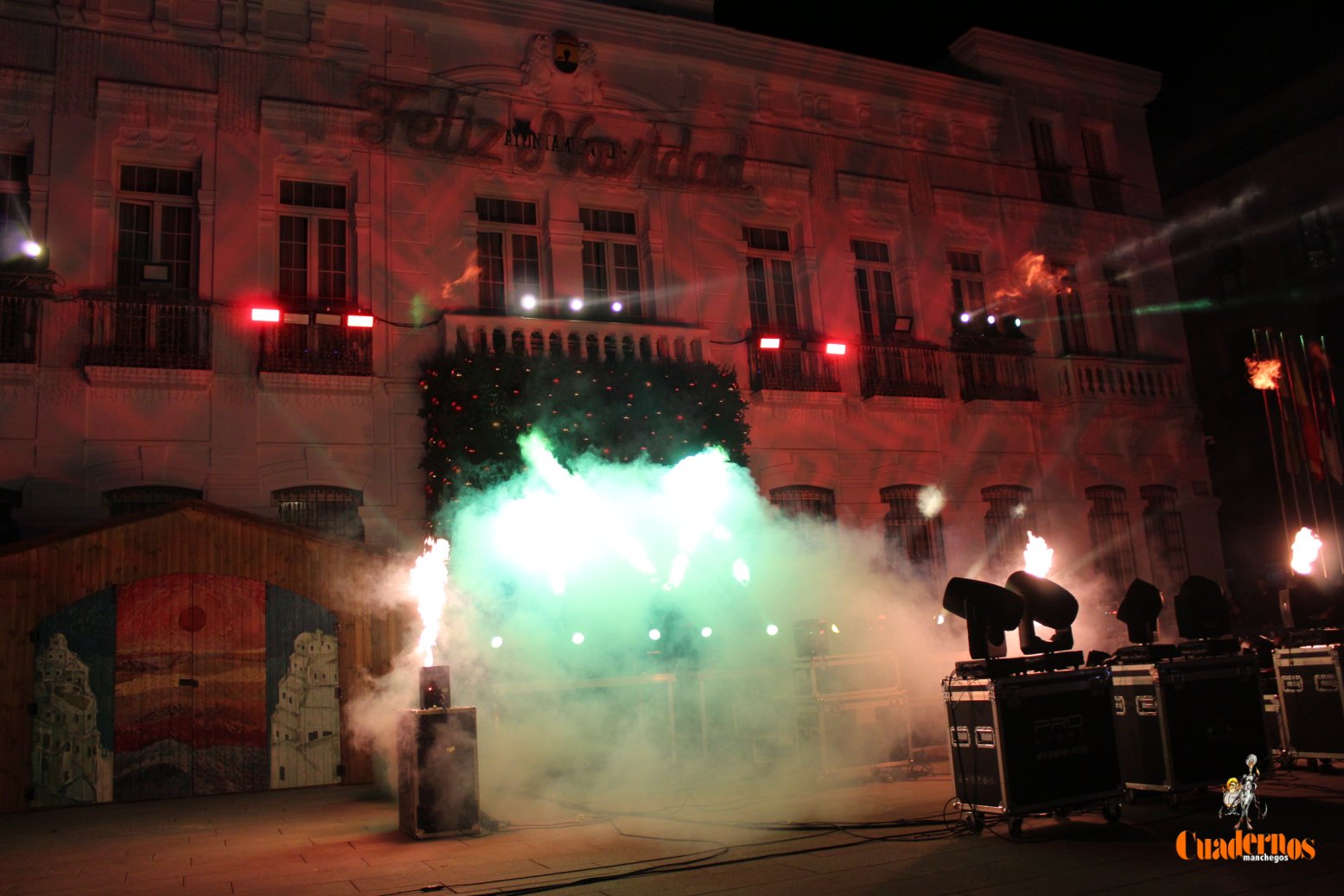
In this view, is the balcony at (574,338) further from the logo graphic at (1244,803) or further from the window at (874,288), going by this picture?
the logo graphic at (1244,803)

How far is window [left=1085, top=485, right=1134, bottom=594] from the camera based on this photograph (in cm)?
1756

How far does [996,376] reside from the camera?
17172mm

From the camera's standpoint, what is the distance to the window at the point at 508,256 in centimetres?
1438

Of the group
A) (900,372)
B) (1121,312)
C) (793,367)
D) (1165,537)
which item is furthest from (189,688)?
(1121,312)

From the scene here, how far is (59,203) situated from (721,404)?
28.6ft

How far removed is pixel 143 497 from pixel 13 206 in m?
3.99

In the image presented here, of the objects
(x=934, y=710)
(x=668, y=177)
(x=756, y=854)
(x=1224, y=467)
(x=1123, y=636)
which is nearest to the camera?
(x=756, y=854)

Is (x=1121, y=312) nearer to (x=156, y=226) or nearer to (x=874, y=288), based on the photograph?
(x=874, y=288)

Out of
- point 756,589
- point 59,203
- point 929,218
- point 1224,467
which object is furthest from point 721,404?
point 1224,467

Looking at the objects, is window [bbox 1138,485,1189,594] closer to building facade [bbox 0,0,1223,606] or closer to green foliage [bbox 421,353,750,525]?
building facade [bbox 0,0,1223,606]

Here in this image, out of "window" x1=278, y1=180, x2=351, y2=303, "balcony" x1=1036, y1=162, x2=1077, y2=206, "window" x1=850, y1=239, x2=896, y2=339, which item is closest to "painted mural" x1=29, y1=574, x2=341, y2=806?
"window" x1=278, y1=180, x2=351, y2=303

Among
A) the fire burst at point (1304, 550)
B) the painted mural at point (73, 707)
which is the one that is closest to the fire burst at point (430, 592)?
the painted mural at point (73, 707)

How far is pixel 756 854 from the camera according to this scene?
21.9 feet

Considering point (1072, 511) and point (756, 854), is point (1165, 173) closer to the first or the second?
point (1072, 511)
